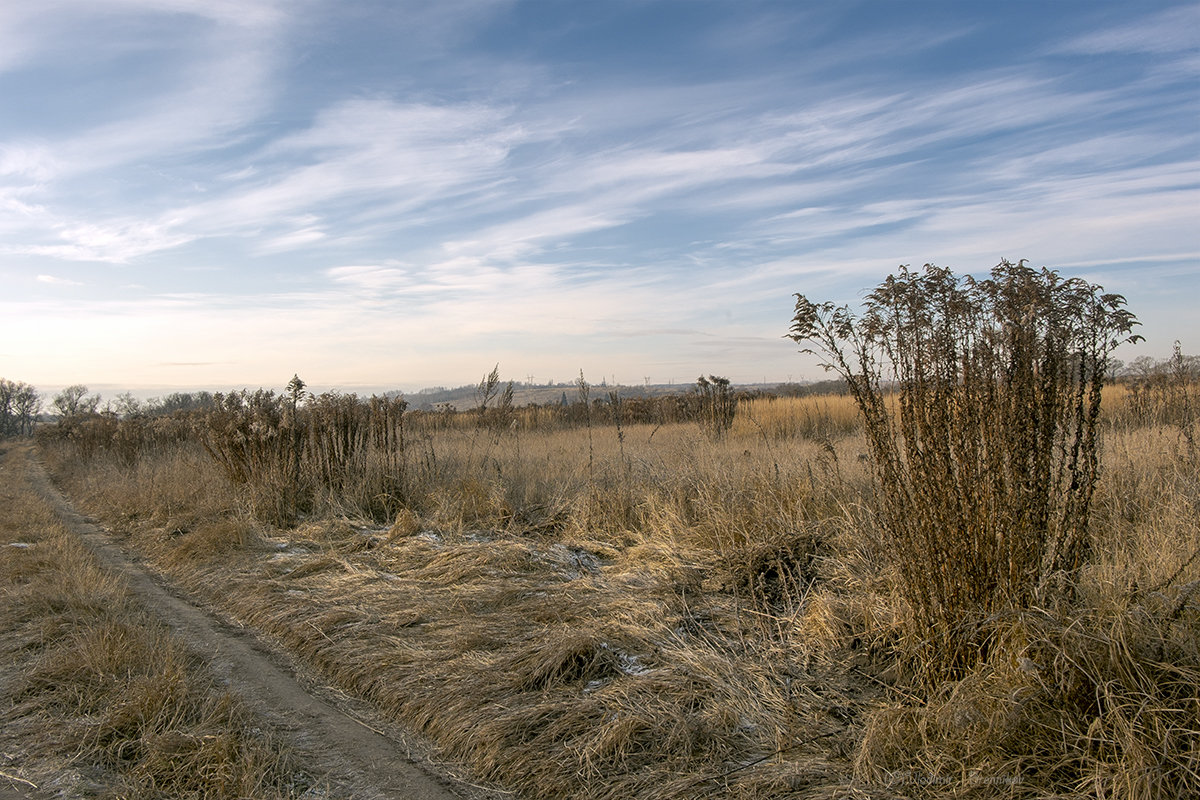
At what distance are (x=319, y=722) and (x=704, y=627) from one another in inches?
87.0

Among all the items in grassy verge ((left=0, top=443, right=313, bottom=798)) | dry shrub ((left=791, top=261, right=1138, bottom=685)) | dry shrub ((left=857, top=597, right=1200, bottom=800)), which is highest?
dry shrub ((left=791, top=261, right=1138, bottom=685))

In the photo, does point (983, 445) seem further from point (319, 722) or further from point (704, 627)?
point (319, 722)

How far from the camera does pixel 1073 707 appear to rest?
250cm

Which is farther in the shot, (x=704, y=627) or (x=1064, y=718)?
(x=704, y=627)

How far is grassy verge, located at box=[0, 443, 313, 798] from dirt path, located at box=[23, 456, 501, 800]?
0.15 meters

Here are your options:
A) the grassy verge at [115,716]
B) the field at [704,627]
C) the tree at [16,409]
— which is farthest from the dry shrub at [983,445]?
the tree at [16,409]

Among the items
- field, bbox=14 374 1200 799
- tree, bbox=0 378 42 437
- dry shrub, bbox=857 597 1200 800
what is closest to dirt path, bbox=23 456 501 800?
field, bbox=14 374 1200 799

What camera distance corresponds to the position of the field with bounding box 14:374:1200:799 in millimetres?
2510

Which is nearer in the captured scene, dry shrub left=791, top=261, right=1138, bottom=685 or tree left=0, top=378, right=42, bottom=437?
dry shrub left=791, top=261, right=1138, bottom=685

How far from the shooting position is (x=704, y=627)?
13.5 feet

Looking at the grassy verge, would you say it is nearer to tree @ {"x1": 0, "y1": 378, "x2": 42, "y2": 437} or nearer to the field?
the field

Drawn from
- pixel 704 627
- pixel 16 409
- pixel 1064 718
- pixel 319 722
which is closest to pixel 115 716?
pixel 319 722

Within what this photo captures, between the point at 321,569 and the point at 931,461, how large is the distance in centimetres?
547

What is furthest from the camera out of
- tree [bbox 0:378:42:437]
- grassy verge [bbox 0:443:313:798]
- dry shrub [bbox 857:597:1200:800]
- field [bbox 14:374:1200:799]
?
tree [bbox 0:378:42:437]
